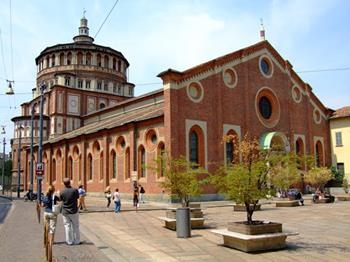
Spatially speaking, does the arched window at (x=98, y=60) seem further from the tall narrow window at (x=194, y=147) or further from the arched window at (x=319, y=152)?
the arched window at (x=319, y=152)

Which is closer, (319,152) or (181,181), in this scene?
(181,181)

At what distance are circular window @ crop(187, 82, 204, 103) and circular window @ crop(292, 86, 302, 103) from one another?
554 inches

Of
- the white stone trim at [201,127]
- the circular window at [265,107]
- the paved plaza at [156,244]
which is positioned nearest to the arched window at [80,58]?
the circular window at [265,107]

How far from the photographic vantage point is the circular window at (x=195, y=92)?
2973 centimetres

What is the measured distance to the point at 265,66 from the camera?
37.3 metres

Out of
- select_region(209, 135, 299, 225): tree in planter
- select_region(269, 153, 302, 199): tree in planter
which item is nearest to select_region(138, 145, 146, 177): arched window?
select_region(209, 135, 299, 225): tree in planter

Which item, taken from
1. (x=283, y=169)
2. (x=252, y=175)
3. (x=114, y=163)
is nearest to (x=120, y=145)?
(x=114, y=163)

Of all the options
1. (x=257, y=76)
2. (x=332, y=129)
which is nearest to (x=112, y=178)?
(x=257, y=76)

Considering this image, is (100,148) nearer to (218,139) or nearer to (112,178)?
(112,178)

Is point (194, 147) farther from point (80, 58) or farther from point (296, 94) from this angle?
point (80, 58)

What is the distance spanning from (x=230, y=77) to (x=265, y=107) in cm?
586

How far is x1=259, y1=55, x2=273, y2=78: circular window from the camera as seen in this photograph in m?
36.7

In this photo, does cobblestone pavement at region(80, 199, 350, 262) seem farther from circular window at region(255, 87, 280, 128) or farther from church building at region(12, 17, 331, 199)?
circular window at region(255, 87, 280, 128)

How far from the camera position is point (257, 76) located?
35.9 m
